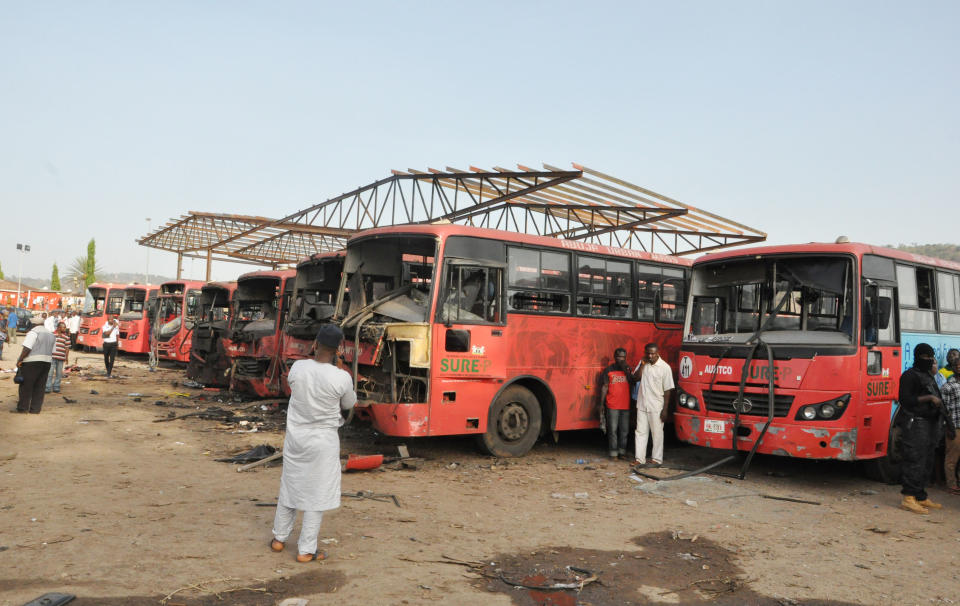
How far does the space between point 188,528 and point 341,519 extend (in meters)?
1.23

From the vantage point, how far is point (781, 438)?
7660 millimetres

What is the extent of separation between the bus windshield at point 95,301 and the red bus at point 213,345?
1190cm

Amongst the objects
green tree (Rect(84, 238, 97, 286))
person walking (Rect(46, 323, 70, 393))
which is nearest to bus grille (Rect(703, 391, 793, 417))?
person walking (Rect(46, 323, 70, 393))

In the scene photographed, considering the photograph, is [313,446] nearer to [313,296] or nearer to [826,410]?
[826,410]

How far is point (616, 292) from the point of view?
10148 millimetres

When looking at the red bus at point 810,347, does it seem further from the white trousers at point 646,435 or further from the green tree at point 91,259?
the green tree at point 91,259

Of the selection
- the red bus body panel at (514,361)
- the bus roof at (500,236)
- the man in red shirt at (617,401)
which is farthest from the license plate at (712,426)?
the bus roof at (500,236)

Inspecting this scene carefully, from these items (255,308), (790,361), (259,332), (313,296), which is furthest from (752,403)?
(255,308)

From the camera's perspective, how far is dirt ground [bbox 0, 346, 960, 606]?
4.40 m

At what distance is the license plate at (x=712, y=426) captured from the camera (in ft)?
26.8

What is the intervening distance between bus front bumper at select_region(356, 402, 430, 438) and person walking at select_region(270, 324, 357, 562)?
3.11m

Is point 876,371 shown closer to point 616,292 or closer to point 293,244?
point 616,292

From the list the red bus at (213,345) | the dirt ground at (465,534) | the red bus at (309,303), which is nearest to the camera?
the dirt ground at (465,534)

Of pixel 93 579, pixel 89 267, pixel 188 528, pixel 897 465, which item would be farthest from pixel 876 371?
pixel 89 267
